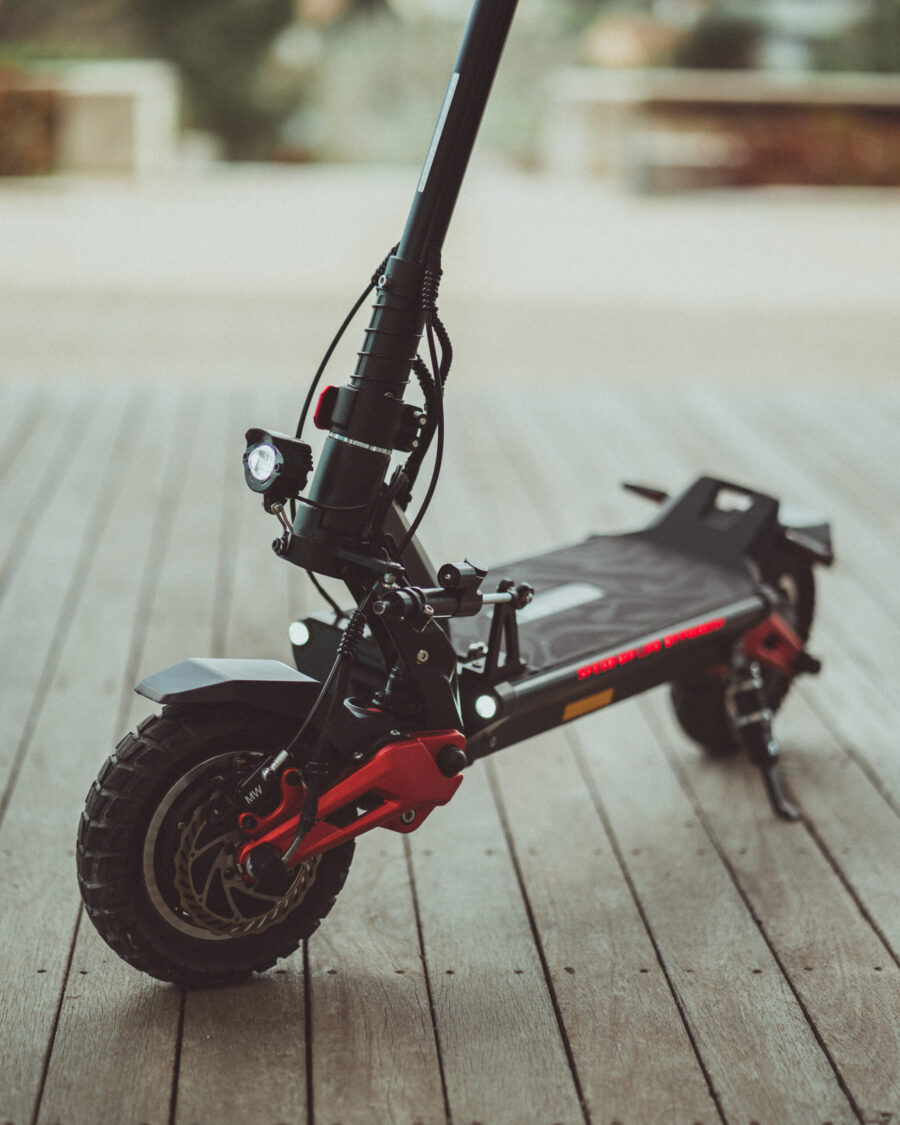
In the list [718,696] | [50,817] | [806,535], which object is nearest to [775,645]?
[718,696]

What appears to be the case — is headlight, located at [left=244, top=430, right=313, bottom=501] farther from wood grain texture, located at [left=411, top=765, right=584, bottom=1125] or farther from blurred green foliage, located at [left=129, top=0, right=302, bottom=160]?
blurred green foliage, located at [left=129, top=0, right=302, bottom=160]

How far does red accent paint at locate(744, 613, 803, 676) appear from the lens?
2510 mm

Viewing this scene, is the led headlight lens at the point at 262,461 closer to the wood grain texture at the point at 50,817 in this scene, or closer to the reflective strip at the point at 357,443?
the reflective strip at the point at 357,443

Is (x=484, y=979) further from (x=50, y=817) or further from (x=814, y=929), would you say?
(x=50, y=817)

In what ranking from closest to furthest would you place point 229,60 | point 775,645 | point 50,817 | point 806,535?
1. point 50,817
2. point 775,645
3. point 806,535
4. point 229,60

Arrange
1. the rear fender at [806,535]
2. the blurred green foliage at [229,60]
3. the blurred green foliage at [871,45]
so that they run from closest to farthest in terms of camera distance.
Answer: the rear fender at [806,535] → the blurred green foliage at [229,60] → the blurred green foliage at [871,45]

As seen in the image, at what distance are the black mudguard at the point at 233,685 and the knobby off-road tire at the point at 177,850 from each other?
3 cm

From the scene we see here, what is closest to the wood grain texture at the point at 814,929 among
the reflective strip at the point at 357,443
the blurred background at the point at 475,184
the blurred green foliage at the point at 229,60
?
the reflective strip at the point at 357,443

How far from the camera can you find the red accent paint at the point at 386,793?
1810 millimetres

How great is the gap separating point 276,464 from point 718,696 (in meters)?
1.14

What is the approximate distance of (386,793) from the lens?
1882 millimetres

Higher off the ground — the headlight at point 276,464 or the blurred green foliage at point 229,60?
the headlight at point 276,464

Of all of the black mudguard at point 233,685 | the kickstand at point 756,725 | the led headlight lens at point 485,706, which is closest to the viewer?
the black mudguard at point 233,685

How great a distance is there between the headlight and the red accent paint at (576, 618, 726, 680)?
0.60 meters
